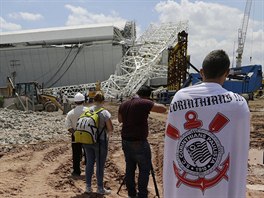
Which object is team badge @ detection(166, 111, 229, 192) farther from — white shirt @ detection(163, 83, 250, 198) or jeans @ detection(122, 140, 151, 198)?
jeans @ detection(122, 140, 151, 198)

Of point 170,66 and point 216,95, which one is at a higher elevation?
point 216,95

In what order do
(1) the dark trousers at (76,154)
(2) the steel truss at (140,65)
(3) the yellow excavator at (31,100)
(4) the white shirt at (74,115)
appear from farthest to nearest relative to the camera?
(2) the steel truss at (140,65) < (3) the yellow excavator at (31,100) < (1) the dark trousers at (76,154) < (4) the white shirt at (74,115)

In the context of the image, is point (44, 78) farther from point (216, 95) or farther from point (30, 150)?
point (216, 95)

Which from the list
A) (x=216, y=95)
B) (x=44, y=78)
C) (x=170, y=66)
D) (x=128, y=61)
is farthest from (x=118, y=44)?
(x=216, y=95)

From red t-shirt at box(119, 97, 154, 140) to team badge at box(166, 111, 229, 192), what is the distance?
2805mm

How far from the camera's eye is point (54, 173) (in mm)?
8664

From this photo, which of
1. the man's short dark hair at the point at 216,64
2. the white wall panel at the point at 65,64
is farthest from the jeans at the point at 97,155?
the white wall panel at the point at 65,64

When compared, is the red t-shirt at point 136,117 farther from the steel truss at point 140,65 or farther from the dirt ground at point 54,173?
the steel truss at point 140,65

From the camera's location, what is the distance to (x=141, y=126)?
544 cm

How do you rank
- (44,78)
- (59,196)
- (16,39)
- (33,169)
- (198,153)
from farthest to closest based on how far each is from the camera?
1. (16,39)
2. (44,78)
3. (33,169)
4. (59,196)
5. (198,153)

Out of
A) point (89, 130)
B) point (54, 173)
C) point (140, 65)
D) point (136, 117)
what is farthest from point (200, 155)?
point (140, 65)

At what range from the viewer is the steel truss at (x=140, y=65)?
4922 centimetres

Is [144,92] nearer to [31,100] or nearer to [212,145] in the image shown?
[212,145]

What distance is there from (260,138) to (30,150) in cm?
836
